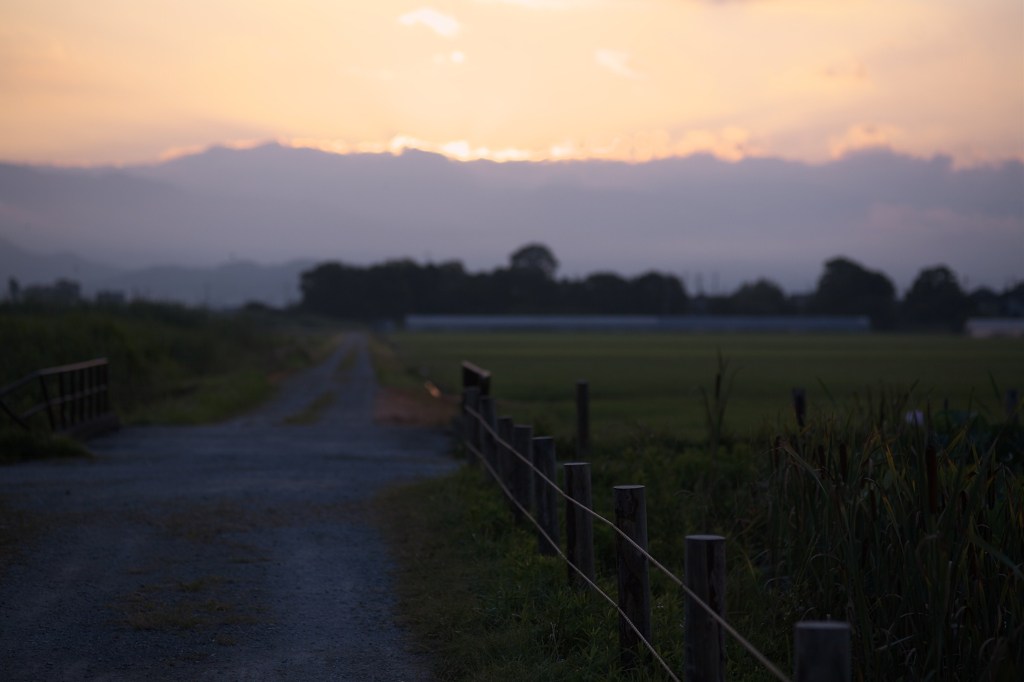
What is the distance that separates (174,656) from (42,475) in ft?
25.1

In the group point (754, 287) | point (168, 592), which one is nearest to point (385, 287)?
point (754, 287)

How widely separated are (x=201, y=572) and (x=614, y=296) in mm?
140976

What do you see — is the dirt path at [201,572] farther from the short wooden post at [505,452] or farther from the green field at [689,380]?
the green field at [689,380]

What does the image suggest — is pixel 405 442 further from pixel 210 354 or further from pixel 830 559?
pixel 210 354

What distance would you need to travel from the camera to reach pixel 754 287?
15000cm

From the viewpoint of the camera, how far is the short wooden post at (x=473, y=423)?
13234 millimetres

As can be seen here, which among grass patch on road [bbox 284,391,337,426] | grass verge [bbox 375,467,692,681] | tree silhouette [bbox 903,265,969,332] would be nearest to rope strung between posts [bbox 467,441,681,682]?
grass verge [bbox 375,467,692,681]

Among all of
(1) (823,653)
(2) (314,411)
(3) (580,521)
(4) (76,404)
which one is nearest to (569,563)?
(3) (580,521)

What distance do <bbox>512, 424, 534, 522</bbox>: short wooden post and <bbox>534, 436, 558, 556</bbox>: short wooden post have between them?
36cm

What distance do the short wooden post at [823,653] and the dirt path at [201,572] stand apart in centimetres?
325

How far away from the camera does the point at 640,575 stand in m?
5.83

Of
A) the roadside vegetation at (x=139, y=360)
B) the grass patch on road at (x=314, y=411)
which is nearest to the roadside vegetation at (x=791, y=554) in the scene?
the roadside vegetation at (x=139, y=360)

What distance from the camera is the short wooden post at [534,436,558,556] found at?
8141 mm

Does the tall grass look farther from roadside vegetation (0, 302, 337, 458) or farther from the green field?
roadside vegetation (0, 302, 337, 458)
